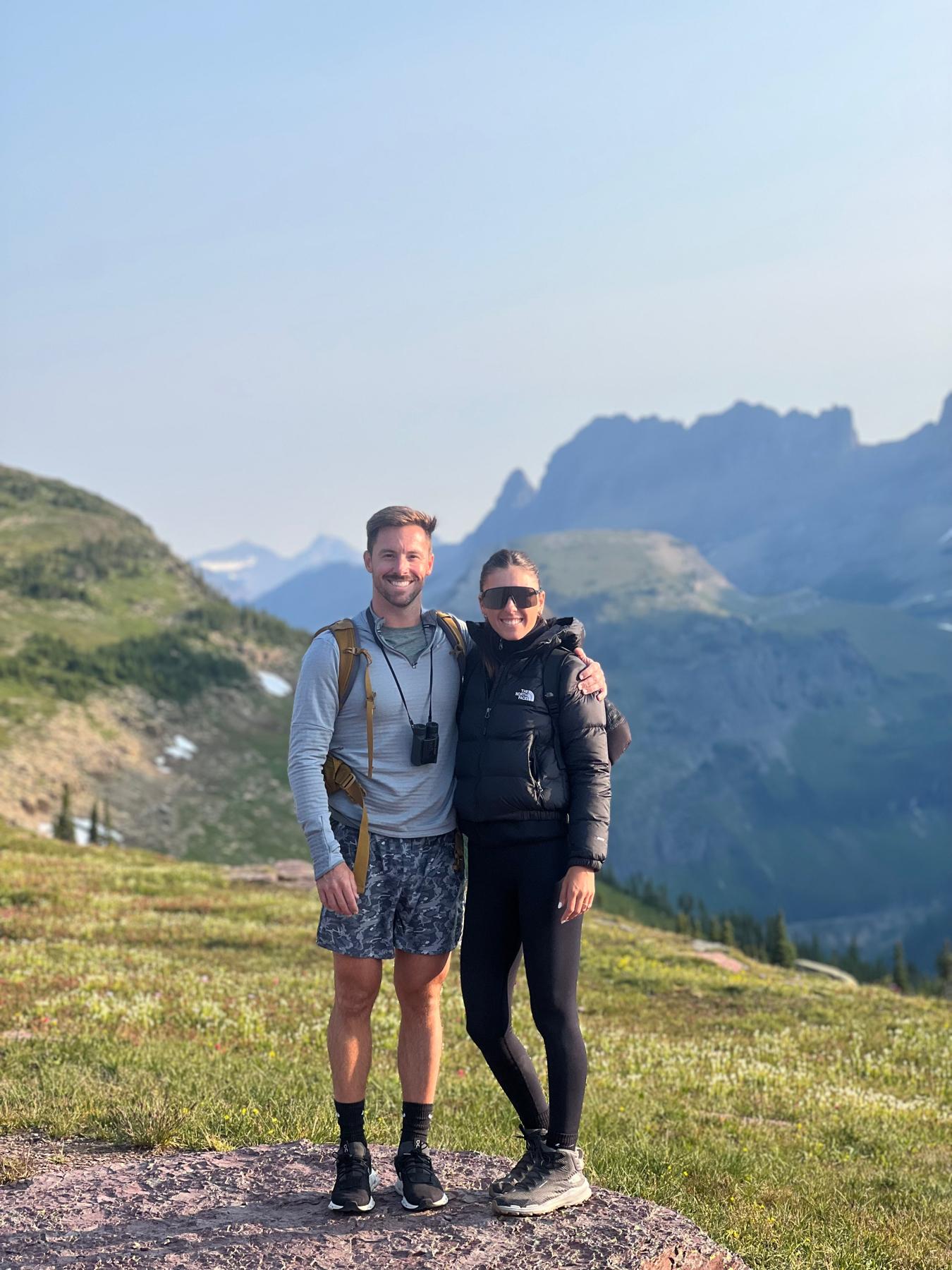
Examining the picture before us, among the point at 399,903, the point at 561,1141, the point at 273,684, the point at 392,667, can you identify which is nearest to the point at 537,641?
the point at 392,667

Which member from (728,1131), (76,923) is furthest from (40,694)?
(728,1131)

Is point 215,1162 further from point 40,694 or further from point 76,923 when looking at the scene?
point 40,694

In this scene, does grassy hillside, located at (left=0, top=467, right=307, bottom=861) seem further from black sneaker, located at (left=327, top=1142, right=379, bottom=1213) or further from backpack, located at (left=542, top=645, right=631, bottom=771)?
backpack, located at (left=542, top=645, right=631, bottom=771)

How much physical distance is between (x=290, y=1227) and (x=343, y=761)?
2959 mm

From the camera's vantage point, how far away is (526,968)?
686cm

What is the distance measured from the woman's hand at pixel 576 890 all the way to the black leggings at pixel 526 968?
0.11m

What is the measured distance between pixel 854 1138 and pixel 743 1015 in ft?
29.0

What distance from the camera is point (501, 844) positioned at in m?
6.98

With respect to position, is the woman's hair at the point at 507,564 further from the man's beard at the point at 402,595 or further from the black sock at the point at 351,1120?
the black sock at the point at 351,1120

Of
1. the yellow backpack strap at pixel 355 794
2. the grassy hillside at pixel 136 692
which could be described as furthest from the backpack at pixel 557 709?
the grassy hillside at pixel 136 692

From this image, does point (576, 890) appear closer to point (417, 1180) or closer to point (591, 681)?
point (591, 681)

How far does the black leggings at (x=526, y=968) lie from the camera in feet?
22.7

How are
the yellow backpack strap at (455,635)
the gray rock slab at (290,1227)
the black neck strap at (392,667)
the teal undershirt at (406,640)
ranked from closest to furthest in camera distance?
1. the gray rock slab at (290,1227)
2. the black neck strap at (392,667)
3. the teal undershirt at (406,640)
4. the yellow backpack strap at (455,635)

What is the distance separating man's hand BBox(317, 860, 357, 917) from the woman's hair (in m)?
2.18
